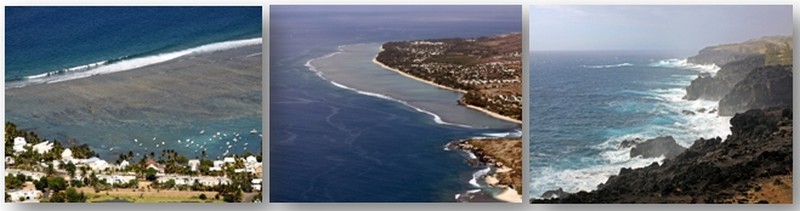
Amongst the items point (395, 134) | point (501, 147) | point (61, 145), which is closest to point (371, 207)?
point (395, 134)

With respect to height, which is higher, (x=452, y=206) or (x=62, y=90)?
(x=62, y=90)

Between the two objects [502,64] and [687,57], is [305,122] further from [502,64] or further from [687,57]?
[687,57]

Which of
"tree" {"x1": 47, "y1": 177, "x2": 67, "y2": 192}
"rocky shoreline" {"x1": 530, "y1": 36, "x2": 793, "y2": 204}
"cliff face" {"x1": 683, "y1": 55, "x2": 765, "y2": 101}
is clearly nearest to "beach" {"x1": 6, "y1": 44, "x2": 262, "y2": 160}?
"tree" {"x1": 47, "y1": 177, "x2": 67, "y2": 192}

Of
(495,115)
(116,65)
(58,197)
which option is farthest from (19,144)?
(495,115)

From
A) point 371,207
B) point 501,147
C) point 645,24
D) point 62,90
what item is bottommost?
point 371,207

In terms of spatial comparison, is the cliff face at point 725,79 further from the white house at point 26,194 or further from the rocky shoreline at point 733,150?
the white house at point 26,194

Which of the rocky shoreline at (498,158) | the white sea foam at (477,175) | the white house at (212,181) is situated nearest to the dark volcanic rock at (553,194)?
the rocky shoreline at (498,158)

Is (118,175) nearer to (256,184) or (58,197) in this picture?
(58,197)
